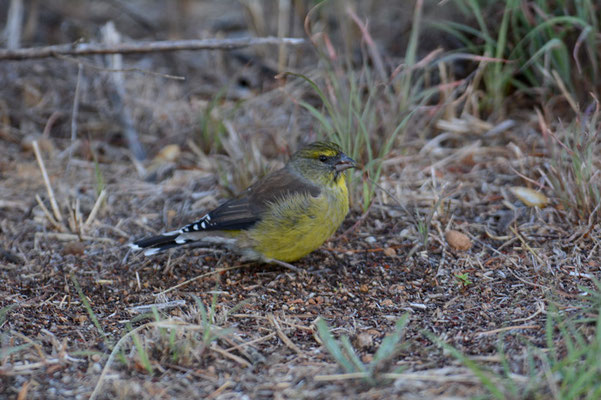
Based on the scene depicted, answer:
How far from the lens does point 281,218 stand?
4.37 metres

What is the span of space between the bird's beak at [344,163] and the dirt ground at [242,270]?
0.77 ft

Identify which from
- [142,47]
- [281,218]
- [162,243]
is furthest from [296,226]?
[142,47]

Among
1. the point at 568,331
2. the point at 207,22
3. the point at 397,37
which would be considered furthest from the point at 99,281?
the point at 207,22

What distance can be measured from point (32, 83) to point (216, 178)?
2.61m

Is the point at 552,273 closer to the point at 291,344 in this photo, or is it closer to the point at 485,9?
the point at 291,344

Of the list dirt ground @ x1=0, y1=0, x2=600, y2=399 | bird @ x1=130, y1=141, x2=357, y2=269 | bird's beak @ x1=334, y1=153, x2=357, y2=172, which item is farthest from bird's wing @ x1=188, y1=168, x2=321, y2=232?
dirt ground @ x1=0, y1=0, x2=600, y2=399

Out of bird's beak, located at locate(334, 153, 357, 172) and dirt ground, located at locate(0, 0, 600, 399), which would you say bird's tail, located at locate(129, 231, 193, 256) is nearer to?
dirt ground, located at locate(0, 0, 600, 399)

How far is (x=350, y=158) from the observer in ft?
14.9

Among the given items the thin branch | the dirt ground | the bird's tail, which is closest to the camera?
the dirt ground

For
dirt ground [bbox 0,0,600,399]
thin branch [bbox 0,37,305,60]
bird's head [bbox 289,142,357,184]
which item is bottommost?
dirt ground [bbox 0,0,600,399]

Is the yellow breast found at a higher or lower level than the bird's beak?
lower

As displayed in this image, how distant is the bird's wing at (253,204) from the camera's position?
14.3 feet

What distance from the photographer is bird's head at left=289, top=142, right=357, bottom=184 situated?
4531mm

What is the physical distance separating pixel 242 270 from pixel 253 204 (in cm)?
47
